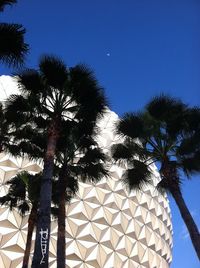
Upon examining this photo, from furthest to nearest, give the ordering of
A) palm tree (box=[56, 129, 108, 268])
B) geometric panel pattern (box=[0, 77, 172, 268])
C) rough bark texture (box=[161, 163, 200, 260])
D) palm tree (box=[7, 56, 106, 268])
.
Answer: geometric panel pattern (box=[0, 77, 172, 268]), palm tree (box=[56, 129, 108, 268]), palm tree (box=[7, 56, 106, 268]), rough bark texture (box=[161, 163, 200, 260])

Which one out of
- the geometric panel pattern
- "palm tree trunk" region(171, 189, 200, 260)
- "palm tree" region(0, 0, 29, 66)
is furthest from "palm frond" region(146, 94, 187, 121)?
the geometric panel pattern

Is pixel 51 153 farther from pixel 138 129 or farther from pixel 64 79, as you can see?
pixel 138 129

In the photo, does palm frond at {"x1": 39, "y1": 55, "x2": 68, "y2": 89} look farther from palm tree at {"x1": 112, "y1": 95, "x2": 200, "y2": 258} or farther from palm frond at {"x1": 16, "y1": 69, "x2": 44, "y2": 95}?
palm tree at {"x1": 112, "y1": 95, "x2": 200, "y2": 258}

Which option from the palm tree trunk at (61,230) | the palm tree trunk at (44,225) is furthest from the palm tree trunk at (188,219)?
the palm tree trunk at (44,225)

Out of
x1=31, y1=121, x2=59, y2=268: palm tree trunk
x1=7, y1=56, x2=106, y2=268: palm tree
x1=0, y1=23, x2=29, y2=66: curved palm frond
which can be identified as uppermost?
x1=7, y1=56, x2=106, y2=268: palm tree

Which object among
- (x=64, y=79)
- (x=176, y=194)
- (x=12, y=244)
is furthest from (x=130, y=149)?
(x=12, y=244)

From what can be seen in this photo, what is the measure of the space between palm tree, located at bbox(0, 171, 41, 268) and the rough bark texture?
520cm

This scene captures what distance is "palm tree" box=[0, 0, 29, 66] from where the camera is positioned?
8.64 m

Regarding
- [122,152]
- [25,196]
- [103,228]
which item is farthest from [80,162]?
[103,228]

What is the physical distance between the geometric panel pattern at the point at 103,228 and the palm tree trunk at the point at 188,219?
34.9 feet

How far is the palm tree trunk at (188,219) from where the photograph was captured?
35.1 ft

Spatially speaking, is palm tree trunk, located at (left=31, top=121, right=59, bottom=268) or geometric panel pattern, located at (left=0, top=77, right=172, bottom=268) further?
geometric panel pattern, located at (left=0, top=77, right=172, bottom=268)

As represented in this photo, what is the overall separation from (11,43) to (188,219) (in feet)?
24.0

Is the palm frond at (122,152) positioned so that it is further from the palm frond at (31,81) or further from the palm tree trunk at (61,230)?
the palm frond at (31,81)
